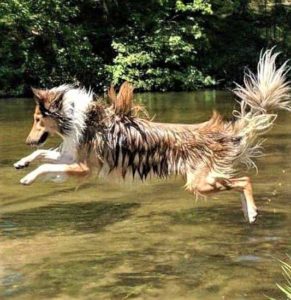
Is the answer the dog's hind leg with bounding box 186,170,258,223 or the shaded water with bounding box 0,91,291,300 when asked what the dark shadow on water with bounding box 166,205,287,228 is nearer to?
the shaded water with bounding box 0,91,291,300

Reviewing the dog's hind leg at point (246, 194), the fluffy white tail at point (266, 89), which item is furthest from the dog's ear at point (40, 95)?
the dog's hind leg at point (246, 194)

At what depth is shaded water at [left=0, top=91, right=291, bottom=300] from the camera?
19.9 feet

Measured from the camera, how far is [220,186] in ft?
25.7

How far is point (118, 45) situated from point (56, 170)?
27820 millimetres

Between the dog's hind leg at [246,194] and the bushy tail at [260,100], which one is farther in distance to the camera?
the bushy tail at [260,100]

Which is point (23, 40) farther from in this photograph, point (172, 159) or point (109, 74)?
point (172, 159)

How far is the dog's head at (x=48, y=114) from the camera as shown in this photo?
727 cm

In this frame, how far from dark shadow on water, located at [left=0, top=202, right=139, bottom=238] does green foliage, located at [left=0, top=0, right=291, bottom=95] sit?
22.4m

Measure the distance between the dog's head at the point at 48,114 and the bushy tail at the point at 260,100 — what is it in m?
2.05

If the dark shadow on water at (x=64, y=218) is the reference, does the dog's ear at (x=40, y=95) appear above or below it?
above

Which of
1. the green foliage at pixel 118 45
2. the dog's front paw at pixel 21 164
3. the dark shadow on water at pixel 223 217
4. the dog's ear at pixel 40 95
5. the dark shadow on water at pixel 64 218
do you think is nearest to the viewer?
the dog's front paw at pixel 21 164

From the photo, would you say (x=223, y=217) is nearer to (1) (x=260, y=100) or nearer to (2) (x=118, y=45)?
(1) (x=260, y=100)

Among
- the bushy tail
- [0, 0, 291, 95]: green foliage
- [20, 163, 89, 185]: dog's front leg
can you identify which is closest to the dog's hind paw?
the bushy tail

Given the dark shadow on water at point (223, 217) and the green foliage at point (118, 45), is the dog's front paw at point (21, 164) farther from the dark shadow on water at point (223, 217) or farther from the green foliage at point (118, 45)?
the green foliage at point (118, 45)
